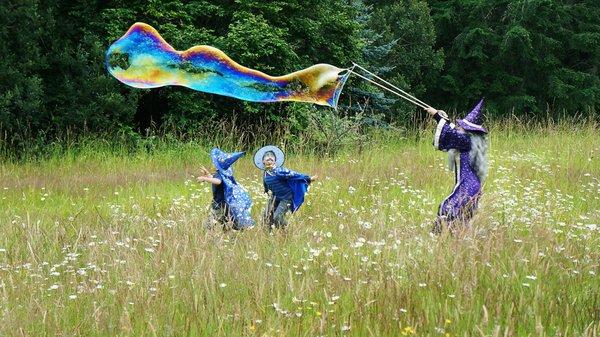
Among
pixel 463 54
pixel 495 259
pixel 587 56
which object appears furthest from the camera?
pixel 587 56

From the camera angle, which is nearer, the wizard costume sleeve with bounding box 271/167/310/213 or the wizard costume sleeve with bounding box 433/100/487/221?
the wizard costume sleeve with bounding box 433/100/487/221

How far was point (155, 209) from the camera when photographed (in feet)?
26.5

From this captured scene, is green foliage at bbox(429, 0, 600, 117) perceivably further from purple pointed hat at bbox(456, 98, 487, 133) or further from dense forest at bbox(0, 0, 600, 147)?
purple pointed hat at bbox(456, 98, 487, 133)

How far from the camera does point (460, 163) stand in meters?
6.69

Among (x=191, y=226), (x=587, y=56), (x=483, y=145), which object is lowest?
(x=191, y=226)

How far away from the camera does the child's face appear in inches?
278

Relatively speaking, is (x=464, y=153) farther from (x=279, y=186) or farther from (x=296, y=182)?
(x=279, y=186)


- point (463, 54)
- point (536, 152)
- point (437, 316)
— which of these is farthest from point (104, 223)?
point (463, 54)

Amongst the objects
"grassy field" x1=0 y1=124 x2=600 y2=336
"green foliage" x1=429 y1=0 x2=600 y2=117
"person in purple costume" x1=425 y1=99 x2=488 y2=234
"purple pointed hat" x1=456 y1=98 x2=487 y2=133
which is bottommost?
"grassy field" x1=0 y1=124 x2=600 y2=336

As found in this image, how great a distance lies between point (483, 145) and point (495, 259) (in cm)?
212

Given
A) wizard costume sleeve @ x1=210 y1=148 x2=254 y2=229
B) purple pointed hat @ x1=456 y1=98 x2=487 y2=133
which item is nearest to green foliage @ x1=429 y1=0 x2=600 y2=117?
purple pointed hat @ x1=456 y1=98 x2=487 y2=133

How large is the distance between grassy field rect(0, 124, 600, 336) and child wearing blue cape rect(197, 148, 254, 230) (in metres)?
0.30

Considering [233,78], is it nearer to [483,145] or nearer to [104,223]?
[104,223]

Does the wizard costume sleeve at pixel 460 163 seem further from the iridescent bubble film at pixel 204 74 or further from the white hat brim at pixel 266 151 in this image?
the white hat brim at pixel 266 151
